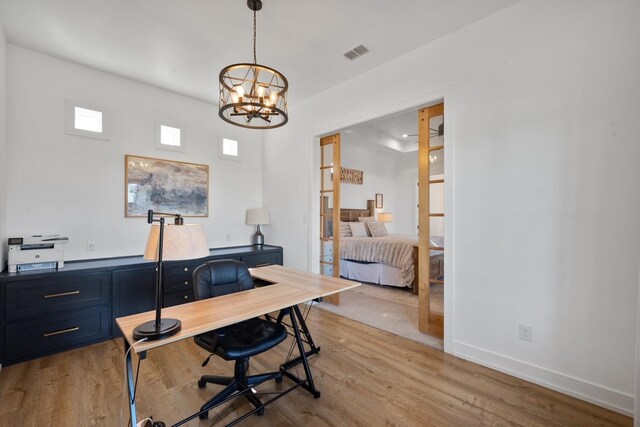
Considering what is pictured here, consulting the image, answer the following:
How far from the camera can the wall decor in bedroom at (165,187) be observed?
11.6ft

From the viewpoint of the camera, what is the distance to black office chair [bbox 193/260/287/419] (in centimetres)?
173

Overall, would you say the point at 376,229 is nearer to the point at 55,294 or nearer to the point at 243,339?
the point at 243,339

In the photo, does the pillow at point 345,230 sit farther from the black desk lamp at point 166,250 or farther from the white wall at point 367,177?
the black desk lamp at point 166,250

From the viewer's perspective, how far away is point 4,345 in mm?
2361

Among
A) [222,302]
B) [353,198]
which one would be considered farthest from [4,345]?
[353,198]

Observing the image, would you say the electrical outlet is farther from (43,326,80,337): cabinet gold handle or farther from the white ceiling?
(43,326,80,337): cabinet gold handle

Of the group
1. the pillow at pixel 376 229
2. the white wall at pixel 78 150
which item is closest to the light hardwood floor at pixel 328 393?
the white wall at pixel 78 150

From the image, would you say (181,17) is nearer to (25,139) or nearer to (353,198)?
(25,139)

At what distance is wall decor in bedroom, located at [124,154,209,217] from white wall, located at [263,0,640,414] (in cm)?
311

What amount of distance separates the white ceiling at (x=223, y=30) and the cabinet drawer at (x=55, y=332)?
2.71 metres

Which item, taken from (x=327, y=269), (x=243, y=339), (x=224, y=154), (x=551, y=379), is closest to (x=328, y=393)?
(x=243, y=339)

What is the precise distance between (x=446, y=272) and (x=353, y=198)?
448 centimetres

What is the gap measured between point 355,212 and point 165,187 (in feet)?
14.3

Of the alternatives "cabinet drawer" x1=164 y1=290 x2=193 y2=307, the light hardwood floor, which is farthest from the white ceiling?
the light hardwood floor
